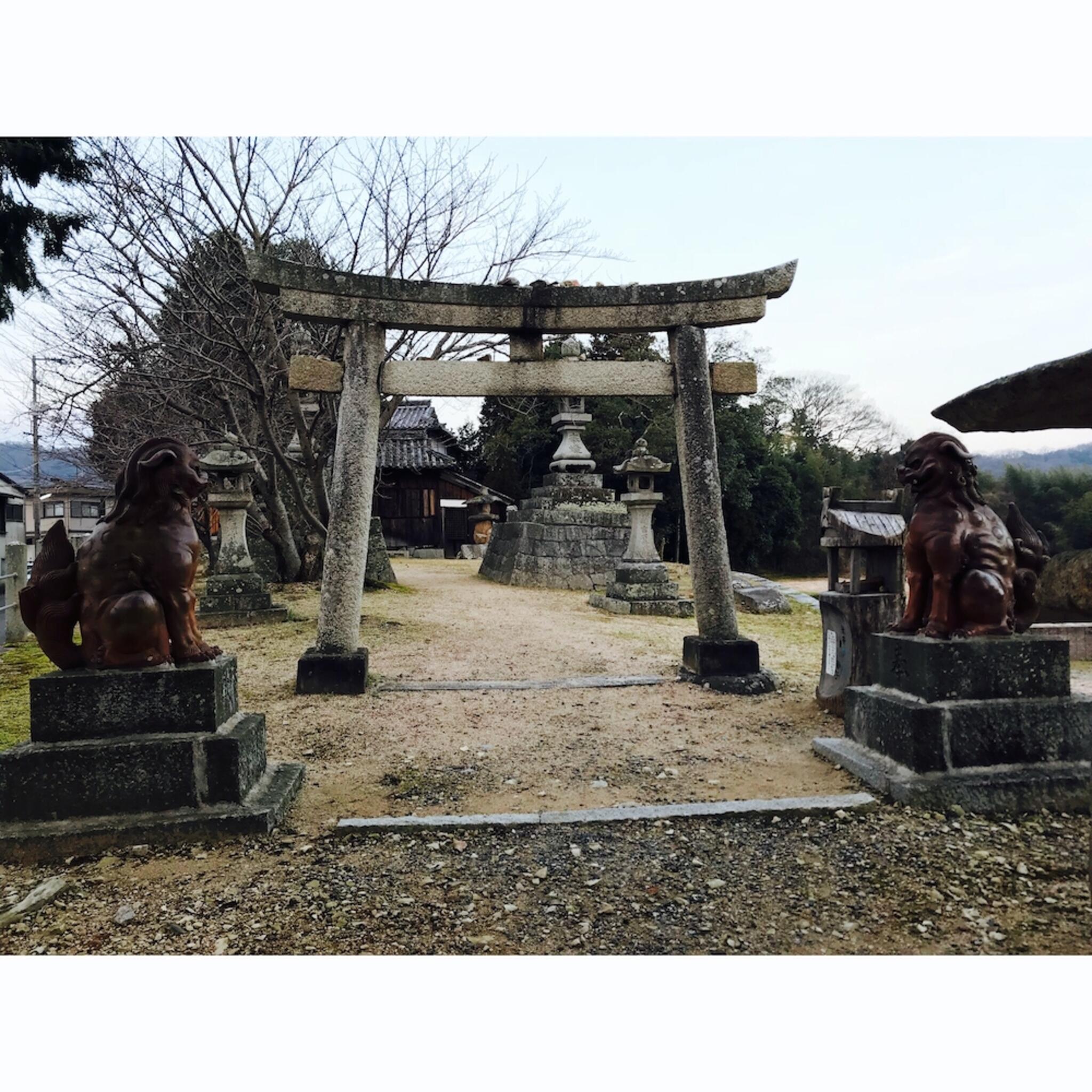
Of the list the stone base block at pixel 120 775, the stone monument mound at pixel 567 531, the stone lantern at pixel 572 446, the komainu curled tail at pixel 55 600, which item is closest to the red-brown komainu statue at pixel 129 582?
the komainu curled tail at pixel 55 600

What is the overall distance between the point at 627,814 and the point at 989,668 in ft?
6.34

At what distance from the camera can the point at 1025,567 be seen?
3.82 m

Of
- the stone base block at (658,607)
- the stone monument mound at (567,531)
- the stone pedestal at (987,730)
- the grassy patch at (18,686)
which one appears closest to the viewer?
the stone pedestal at (987,730)

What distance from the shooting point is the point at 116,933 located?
94.7 inches

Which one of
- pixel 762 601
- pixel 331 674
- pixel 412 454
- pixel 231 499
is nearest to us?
pixel 331 674

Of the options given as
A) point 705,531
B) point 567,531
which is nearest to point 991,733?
point 705,531

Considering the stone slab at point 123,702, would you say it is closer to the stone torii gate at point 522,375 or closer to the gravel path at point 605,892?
the gravel path at point 605,892

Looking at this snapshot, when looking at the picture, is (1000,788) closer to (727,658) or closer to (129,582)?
(727,658)

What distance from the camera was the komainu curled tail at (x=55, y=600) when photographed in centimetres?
310

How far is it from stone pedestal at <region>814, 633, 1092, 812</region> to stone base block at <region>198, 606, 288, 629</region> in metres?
7.88

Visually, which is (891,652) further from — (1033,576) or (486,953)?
(486,953)

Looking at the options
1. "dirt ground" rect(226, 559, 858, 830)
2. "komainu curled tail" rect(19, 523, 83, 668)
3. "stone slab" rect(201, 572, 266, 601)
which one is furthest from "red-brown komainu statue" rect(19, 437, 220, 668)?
"stone slab" rect(201, 572, 266, 601)

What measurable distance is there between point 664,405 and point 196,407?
14648 millimetres

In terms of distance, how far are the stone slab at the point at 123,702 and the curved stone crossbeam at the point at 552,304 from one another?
3747mm
